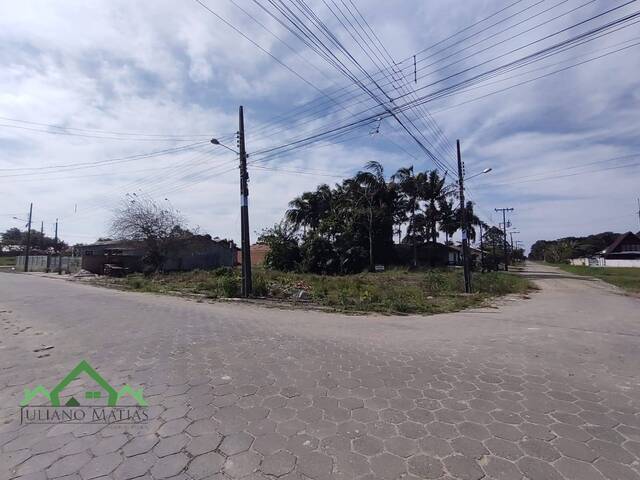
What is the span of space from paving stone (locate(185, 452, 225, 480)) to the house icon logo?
1092 millimetres

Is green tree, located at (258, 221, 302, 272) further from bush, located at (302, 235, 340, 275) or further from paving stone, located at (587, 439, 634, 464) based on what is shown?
paving stone, located at (587, 439, 634, 464)

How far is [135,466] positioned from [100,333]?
5.97 m

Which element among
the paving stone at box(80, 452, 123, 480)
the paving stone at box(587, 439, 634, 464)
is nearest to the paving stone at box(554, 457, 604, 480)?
the paving stone at box(587, 439, 634, 464)

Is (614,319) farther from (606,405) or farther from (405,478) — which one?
(405,478)

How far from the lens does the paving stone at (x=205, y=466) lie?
274cm

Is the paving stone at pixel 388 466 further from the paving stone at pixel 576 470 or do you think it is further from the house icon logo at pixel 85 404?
the house icon logo at pixel 85 404

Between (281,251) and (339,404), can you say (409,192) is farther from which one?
(339,404)

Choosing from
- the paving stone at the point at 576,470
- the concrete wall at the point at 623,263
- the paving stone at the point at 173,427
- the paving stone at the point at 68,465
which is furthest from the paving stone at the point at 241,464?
the concrete wall at the point at 623,263

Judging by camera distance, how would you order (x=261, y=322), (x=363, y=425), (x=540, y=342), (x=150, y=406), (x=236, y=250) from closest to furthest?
(x=363, y=425) < (x=150, y=406) < (x=540, y=342) < (x=261, y=322) < (x=236, y=250)

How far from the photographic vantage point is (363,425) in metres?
3.50

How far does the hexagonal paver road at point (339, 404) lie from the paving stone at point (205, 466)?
0.01 metres

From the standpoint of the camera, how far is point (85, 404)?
4066mm

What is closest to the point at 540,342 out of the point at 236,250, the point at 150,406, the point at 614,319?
the point at 614,319

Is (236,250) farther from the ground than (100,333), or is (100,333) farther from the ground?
(236,250)
